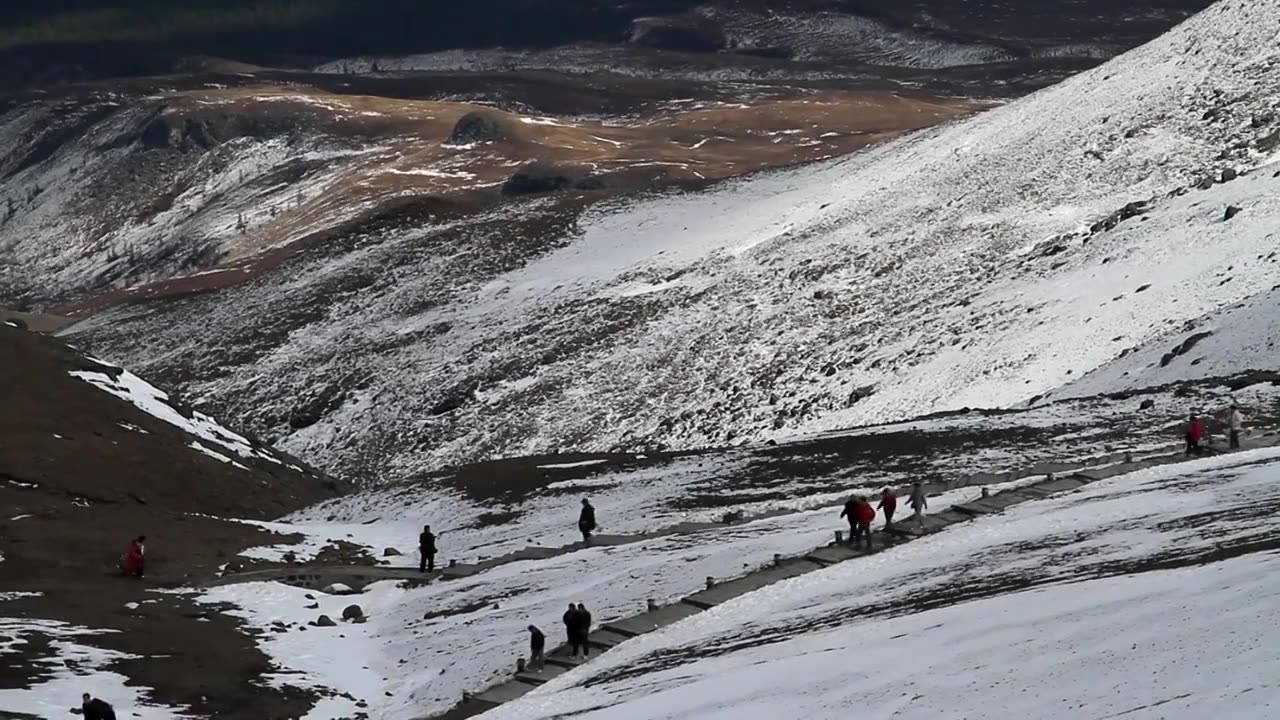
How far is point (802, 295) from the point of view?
9125 centimetres

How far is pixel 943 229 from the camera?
311 feet

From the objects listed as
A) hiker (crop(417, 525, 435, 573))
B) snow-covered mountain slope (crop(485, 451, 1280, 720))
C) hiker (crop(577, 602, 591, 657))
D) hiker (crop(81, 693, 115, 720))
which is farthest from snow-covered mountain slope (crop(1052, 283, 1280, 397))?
hiker (crop(81, 693, 115, 720))

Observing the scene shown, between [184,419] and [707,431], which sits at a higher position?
[184,419]

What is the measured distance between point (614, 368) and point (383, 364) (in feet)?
54.3

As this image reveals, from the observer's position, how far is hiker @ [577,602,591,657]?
1351 inches

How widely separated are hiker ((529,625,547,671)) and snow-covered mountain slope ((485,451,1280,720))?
1.23m

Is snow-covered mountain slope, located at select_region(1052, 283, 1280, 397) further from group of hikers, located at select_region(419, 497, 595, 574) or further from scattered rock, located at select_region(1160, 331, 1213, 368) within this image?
group of hikers, located at select_region(419, 497, 595, 574)

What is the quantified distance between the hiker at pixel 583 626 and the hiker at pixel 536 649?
75 cm

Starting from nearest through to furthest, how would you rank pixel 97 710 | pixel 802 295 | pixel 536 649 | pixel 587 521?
pixel 97 710
pixel 536 649
pixel 587 521
pixel 802 295

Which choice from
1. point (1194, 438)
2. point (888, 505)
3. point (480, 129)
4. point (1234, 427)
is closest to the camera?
point (888, 505)

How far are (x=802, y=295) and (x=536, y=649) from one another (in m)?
58.6

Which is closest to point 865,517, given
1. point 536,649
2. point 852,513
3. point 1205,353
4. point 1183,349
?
point 852,513

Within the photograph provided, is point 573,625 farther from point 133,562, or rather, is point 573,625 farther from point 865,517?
point 133,562

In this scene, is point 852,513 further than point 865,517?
Yes
